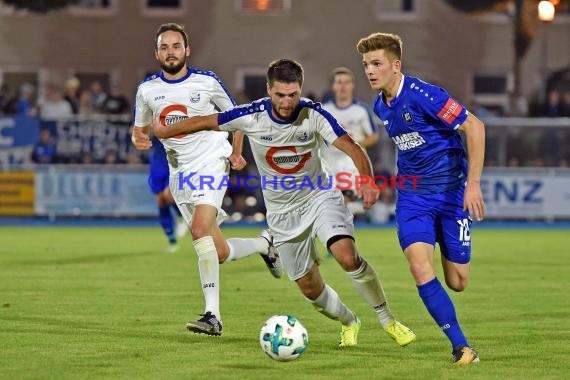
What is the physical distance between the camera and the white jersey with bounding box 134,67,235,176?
10.5 metres

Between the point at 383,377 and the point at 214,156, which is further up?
the point at 214,156

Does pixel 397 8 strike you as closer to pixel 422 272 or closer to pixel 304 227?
pixel 304 227

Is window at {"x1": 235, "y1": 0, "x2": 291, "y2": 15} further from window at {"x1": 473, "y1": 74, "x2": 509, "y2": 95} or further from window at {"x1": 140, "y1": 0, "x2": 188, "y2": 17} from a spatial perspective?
window at {"x1": 473, "y1": 74, "x2": 509, "y2": 95}

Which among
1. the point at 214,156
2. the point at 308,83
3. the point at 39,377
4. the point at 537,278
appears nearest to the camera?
the point at 39,377

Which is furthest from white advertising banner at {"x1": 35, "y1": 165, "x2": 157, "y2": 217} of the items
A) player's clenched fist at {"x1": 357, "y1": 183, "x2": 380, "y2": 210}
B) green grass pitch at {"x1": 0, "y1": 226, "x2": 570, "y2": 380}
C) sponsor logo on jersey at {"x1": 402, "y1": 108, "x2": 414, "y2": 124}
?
player's clenched fist at {"x1": 357, "y1": 183, "x2": 380, "y2": 210}

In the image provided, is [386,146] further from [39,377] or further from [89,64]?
[39,377]

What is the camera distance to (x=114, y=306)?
35.7 ft

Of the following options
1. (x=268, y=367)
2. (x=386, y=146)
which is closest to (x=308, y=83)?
(x=386, y=146)

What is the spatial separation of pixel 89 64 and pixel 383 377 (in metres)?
29.2

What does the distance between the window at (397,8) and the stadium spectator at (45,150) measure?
14.4 metres

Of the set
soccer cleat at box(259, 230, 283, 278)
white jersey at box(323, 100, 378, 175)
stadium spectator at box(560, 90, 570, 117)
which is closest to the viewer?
soccer cleat at box(259, 230, 283, 278)

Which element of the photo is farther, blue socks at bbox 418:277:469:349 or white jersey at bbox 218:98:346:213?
white jersey at bbox 218:98:346:213

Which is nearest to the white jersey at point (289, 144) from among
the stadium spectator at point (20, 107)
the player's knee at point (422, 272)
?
the player's knee at point (422, 272)

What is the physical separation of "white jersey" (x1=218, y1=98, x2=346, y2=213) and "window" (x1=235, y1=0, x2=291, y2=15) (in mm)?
27007
